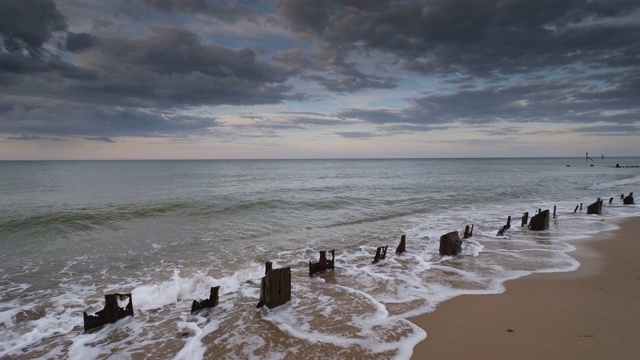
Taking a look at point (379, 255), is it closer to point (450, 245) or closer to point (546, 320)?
point (450, 245)

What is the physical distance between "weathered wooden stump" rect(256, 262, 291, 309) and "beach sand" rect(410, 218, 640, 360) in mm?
3264

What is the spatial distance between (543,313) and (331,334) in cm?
484

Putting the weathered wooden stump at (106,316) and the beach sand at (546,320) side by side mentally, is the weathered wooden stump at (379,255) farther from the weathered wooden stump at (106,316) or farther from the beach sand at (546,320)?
the weathered wooden stump at (106,316)

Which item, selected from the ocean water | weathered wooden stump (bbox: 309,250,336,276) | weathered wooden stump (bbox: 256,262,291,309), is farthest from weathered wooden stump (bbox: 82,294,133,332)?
weathered wooden stump (bbox: 309,250,336,276)

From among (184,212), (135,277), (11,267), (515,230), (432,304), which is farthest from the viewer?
(184,212)

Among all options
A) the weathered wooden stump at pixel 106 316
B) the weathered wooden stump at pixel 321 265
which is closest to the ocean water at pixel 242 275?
the weathered wooden stump at pixel 106 316

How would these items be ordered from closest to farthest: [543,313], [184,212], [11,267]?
[543,313] → [11,267] → [184,212]

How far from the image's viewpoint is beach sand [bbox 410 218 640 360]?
5986 millimetres

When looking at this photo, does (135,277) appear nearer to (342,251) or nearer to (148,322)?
(148,322)

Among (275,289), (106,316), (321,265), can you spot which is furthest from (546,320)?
(106,316)

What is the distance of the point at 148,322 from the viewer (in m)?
7.70

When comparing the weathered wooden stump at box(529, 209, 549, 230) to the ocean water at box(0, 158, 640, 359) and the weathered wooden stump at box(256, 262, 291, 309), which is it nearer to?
the ocean water at box(0, 158, 640, 359)

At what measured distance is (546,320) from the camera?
7148mm

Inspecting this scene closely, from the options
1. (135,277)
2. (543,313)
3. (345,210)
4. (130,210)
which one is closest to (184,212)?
(130,210)
